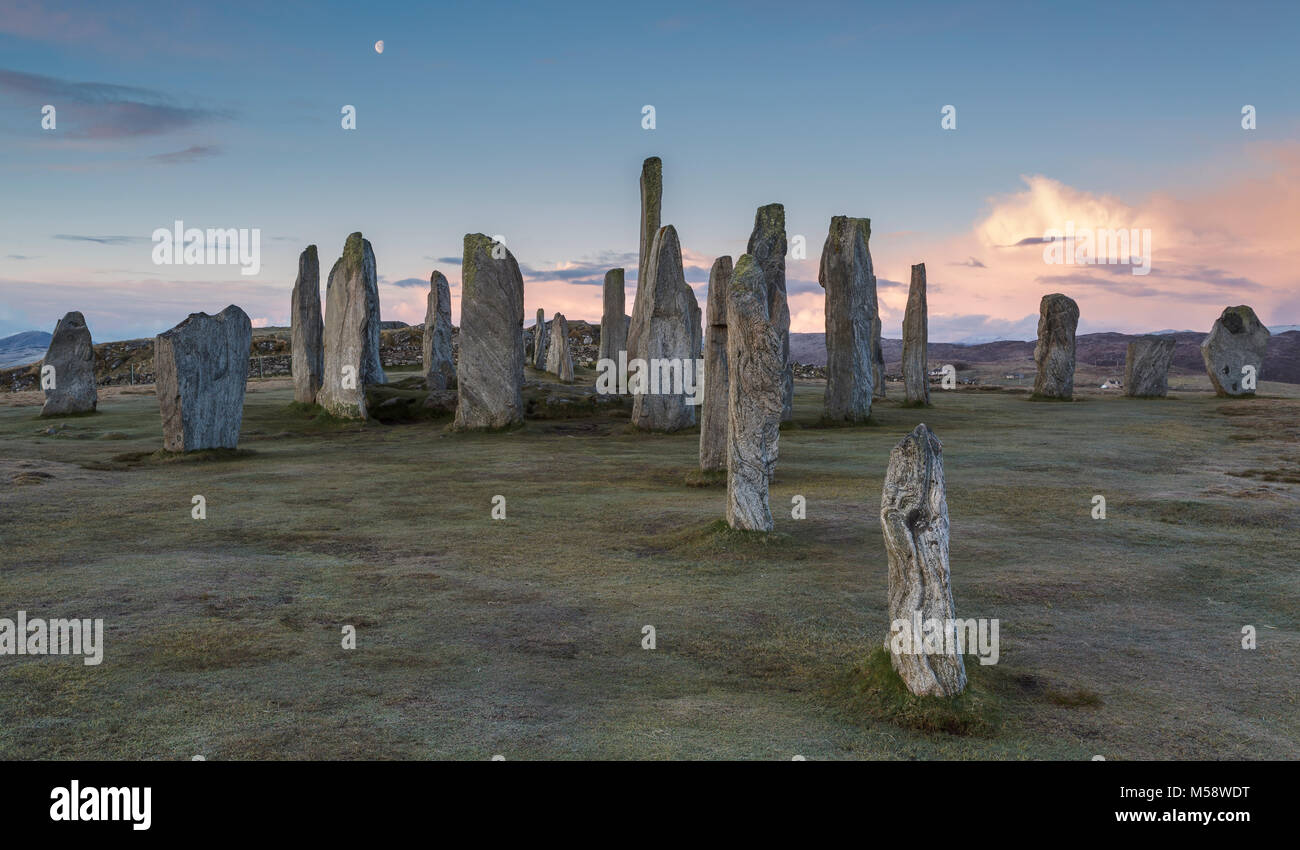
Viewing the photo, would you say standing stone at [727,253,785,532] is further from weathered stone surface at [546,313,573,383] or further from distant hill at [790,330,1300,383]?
distant hill at [790,330,1300,383]

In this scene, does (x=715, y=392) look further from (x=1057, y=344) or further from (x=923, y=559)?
(x=1057, y=344)

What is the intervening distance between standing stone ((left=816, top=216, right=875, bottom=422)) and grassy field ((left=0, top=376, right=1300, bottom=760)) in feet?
22.7

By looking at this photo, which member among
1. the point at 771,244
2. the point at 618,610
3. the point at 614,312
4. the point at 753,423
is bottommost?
the point at 618,610

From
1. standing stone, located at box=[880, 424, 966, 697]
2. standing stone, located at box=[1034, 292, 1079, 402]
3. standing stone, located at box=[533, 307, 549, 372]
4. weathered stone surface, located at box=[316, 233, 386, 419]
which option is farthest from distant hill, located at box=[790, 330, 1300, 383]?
standing stone, located at box=[880, 424, 966, 697]

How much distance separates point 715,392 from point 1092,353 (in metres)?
80.1

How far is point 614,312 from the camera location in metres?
31.0

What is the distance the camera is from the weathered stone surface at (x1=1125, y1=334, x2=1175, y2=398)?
34.3 m

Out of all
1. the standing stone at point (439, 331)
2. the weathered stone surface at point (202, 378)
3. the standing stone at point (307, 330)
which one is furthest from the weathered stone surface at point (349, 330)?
the standing stone at point (439, 331)

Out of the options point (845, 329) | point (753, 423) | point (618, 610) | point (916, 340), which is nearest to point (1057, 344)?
point (916, 340)

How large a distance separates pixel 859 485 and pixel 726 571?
563 cm

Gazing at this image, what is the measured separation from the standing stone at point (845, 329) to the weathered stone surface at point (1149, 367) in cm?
1420

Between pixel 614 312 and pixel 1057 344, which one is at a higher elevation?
pixel 614 312

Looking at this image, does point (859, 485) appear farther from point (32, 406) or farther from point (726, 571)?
point (32, 406)
